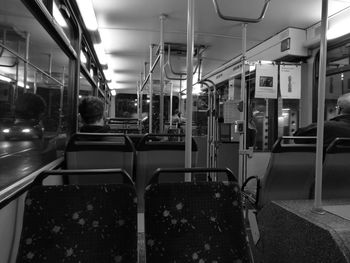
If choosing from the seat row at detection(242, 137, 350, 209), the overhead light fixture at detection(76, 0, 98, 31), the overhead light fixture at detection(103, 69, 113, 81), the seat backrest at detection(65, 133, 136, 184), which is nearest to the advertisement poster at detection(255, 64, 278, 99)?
the seat row at detection(242, 137, 350, 209)

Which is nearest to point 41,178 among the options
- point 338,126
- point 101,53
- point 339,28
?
point 338,126

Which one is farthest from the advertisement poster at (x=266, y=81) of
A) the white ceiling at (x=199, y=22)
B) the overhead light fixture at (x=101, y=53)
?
the overhead light fixture at (x=101, y=53)

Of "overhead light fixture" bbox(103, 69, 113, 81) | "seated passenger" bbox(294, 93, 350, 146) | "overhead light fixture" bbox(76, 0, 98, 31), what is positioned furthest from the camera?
"overhead light fixture" bbox(103, 69, 113, 81)

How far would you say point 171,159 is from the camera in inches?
86.1

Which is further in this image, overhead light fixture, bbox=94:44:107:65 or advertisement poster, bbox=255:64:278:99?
overhead light fixture, bbox=94:44:107:65

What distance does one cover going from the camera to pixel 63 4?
2.72 metres

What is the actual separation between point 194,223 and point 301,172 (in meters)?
1.25

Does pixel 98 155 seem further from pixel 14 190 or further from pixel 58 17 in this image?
pixel 58 17

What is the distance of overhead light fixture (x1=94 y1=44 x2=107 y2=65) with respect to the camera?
496 centimetres

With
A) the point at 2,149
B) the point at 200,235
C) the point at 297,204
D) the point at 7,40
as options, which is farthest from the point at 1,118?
the point at 297,204

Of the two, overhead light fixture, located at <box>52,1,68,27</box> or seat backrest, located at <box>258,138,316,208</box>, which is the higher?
overhead light fixture, located at <box>52,1,68,27</box>

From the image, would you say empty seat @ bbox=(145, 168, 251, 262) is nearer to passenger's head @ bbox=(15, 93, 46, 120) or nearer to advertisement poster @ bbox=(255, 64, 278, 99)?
passenger's head @ bbox=(15, 93, 46, 120)

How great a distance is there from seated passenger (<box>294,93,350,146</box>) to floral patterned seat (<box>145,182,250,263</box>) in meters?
1.47

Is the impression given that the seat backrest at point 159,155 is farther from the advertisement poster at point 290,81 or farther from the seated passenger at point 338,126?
the advertisement poster at point 290,81
